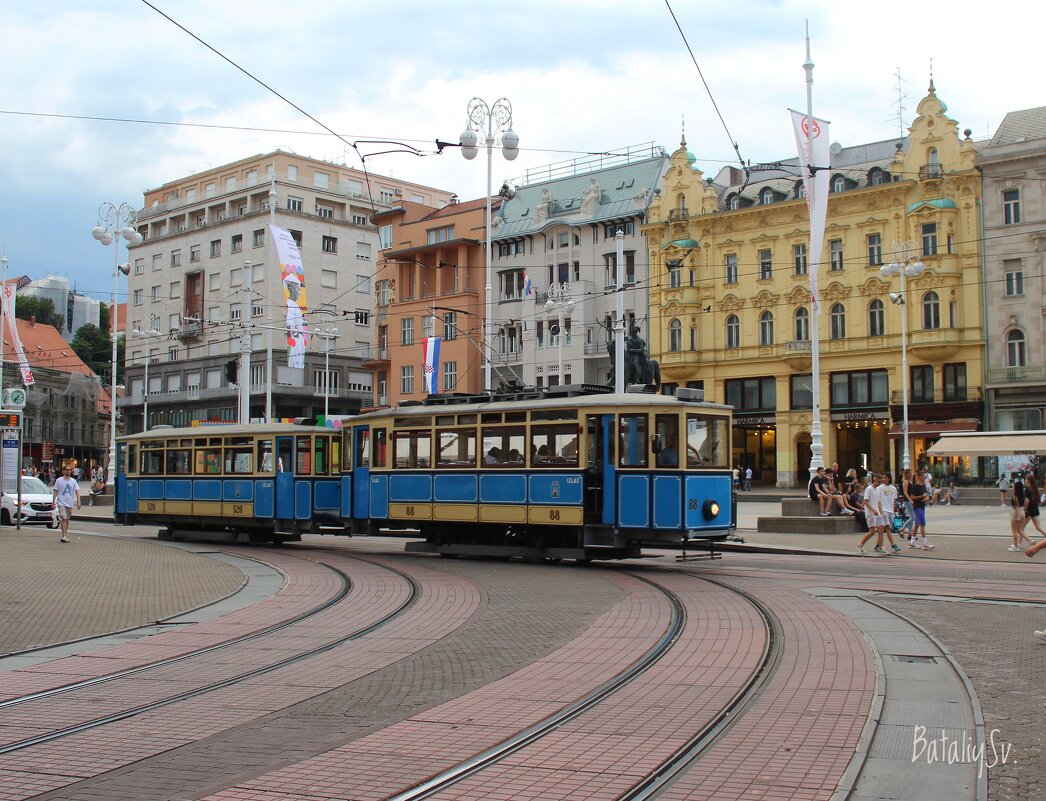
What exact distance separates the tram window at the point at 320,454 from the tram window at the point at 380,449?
7.21 ft

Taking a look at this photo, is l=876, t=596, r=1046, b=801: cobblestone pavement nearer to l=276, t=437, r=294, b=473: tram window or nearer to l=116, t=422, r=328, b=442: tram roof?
l=116, t=422, r=328, b=442: tram roof

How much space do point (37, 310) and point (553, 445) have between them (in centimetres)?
10722

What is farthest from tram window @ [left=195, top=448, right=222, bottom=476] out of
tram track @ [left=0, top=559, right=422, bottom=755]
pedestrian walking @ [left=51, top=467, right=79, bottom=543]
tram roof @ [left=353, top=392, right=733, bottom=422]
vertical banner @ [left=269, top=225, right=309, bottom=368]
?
tram track @ [left=0, top=559, right=422, bottom=755]

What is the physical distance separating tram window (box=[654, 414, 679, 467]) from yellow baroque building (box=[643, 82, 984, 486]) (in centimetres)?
3112

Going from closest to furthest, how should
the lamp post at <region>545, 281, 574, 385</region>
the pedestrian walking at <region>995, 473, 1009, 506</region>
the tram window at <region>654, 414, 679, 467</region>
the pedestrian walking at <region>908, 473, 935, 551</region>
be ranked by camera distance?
1. the tram window at <region>654, 414, 679, 467</region>
2. the pedestrian walking at <region>908, 473, 935, 551</region>
3. the pedestrian walking at <region>995, 473, 1009, 506</region>
4. the lamp post at <region>545, 281, 574, 385</region>

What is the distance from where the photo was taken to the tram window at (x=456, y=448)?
20.2m

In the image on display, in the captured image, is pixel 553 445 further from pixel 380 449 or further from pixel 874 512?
pixel 874 512

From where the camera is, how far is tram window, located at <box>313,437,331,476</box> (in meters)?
23.9

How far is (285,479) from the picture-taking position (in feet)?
79.7

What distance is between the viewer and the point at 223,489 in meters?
25.5

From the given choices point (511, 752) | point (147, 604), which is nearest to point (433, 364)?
point (147, 604)

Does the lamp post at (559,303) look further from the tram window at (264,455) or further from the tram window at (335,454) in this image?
the tram window at (335,454)

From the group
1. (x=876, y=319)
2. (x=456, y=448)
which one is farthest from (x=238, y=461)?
(x=876, y=319)

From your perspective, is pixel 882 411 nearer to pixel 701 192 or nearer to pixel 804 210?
pixel 804 210
